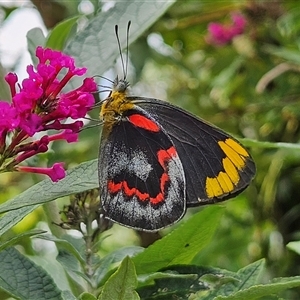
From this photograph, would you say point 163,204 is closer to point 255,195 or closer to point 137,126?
point 137,126

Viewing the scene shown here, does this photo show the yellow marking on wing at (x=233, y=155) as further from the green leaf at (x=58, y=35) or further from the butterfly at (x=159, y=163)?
the green leaf at (x=58, y=35)

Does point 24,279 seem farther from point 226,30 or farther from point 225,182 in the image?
point 226,30

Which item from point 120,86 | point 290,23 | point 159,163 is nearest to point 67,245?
point 159,163

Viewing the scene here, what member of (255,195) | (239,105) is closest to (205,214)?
(255,195)

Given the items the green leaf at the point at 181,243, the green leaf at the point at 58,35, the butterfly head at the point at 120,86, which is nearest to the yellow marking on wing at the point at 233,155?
the green leaf at the point at 181,243

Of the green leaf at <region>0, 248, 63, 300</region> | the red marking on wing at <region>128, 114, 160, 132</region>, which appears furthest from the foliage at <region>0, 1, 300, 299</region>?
the red marking on wing at <region>128, 114, 160, 132</region>

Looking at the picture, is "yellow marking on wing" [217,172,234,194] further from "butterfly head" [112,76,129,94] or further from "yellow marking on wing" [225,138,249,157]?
"butterfly head" [112,76,129,94]

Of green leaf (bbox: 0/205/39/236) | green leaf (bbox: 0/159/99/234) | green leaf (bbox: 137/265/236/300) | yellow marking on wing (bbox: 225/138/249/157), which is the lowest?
green leaf (bbox: 137/265/236/300)
